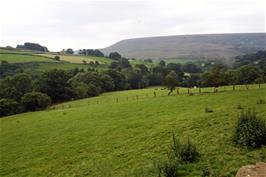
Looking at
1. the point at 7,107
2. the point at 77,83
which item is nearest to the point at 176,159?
the point at 7,107

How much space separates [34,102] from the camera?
7306 centimetres

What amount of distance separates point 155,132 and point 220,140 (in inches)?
280

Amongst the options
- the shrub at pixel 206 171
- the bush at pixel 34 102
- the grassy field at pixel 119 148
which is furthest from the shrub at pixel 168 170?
the bush at pixel 34 102

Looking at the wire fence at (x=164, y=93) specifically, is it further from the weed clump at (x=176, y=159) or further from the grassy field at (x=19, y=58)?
the grassy field at (x=19, y=58)

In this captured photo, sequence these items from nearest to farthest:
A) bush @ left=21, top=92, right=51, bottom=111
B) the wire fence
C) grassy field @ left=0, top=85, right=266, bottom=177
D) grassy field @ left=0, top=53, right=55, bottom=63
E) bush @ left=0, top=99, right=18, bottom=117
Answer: grassy field @ left=0, top=85, right=266, bottom=177
the wire fence
bush @ left=21, top=92, right=51, bottom=111
bush @ left=0, top=99, right=18, bottom=117
grassy field @ left=0, top=53, right=55, bottom=63

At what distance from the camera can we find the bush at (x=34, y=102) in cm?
7250

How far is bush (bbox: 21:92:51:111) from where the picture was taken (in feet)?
238

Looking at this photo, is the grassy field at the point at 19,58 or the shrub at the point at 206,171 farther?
the grassy field at the point at 19,58

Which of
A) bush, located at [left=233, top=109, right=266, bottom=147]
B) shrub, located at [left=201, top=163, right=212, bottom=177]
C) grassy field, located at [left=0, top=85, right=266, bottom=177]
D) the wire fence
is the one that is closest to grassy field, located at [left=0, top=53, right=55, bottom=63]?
the wire fence

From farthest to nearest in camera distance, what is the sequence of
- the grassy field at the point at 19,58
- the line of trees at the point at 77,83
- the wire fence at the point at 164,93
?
the grassy field at the point at 19,58 < the line of trees at the point at 77,83 < the wire fence at the point at 164,93

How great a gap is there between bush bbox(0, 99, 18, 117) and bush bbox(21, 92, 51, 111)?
2575mm

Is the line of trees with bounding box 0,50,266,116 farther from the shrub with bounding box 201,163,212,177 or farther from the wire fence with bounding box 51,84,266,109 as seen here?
the shrub with bounding box 201,163,212,177

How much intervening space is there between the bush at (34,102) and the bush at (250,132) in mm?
60053

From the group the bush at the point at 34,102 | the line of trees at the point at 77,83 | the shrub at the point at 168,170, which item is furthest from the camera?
the bush at the point at 34,102
